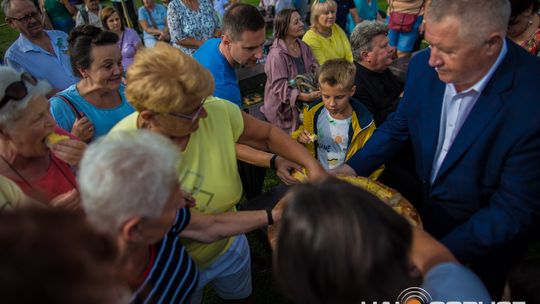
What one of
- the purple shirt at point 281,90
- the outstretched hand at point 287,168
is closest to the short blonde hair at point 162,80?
the outstretched hand at point 287,168

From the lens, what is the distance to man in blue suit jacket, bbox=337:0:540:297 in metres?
1.84

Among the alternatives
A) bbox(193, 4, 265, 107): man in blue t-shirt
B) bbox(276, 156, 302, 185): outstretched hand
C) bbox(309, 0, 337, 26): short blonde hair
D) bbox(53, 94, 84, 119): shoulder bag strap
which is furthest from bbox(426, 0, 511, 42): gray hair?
bbox(309, 0, 337, 26): short blonde hair

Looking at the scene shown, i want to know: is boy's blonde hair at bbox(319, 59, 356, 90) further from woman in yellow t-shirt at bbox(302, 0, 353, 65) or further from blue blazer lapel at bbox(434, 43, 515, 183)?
woman in yellow t-shirt at bbox(302, 0, 353, 65)

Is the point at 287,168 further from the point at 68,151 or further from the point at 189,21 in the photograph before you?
the point at 189,21

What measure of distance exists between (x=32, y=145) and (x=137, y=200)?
3.55 ft

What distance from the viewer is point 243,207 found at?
2846mm

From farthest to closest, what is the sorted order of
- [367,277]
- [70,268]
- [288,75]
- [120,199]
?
[288,75]
[120,199]
[367,277]
[70,268]

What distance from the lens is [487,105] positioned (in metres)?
1.95

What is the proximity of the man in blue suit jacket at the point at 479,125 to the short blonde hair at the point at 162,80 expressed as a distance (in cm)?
128

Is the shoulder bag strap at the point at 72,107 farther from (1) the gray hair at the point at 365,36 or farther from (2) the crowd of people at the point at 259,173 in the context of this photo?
(1) the gray hair at the point at 365,36

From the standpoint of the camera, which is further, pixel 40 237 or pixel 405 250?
pixel 405 250

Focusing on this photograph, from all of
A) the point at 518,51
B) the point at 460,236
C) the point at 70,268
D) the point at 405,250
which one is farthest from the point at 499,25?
the point at 70,268

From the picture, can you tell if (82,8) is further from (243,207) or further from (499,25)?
(499,25)

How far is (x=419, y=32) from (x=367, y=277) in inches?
281
